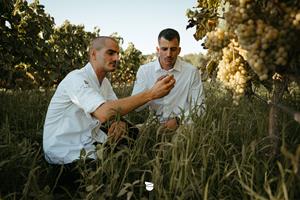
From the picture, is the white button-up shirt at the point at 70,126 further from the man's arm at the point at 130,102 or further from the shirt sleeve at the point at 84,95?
the man's arm at the point at 130,102

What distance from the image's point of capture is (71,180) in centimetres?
270

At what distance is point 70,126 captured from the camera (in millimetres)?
2871

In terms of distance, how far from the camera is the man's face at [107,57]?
2969 mm

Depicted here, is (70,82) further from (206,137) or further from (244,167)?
(244,167)

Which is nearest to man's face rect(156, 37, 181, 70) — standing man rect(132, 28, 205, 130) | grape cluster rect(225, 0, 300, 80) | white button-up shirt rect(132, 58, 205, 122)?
standing man rect(132, 28, 205, 130)

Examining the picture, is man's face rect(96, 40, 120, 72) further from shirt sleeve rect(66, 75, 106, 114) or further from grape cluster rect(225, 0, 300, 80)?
grape cluster rect(225, 0, 300, 80)

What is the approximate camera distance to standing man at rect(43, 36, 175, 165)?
2.60 m

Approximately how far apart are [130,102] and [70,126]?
55 centimetres

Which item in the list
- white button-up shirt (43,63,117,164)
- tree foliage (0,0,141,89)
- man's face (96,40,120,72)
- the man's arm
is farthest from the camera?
tree foliage (0,0,141,89)

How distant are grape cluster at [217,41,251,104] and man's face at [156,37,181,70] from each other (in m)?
1.57

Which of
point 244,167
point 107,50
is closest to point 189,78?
point 107,50

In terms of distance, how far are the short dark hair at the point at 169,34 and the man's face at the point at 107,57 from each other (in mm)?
848

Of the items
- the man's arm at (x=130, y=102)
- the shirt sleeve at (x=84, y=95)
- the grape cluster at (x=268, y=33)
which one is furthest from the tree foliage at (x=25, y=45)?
the grape cluster at (x=268, y=33)

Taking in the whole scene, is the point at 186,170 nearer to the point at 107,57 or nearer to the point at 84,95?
the point at 84,95
